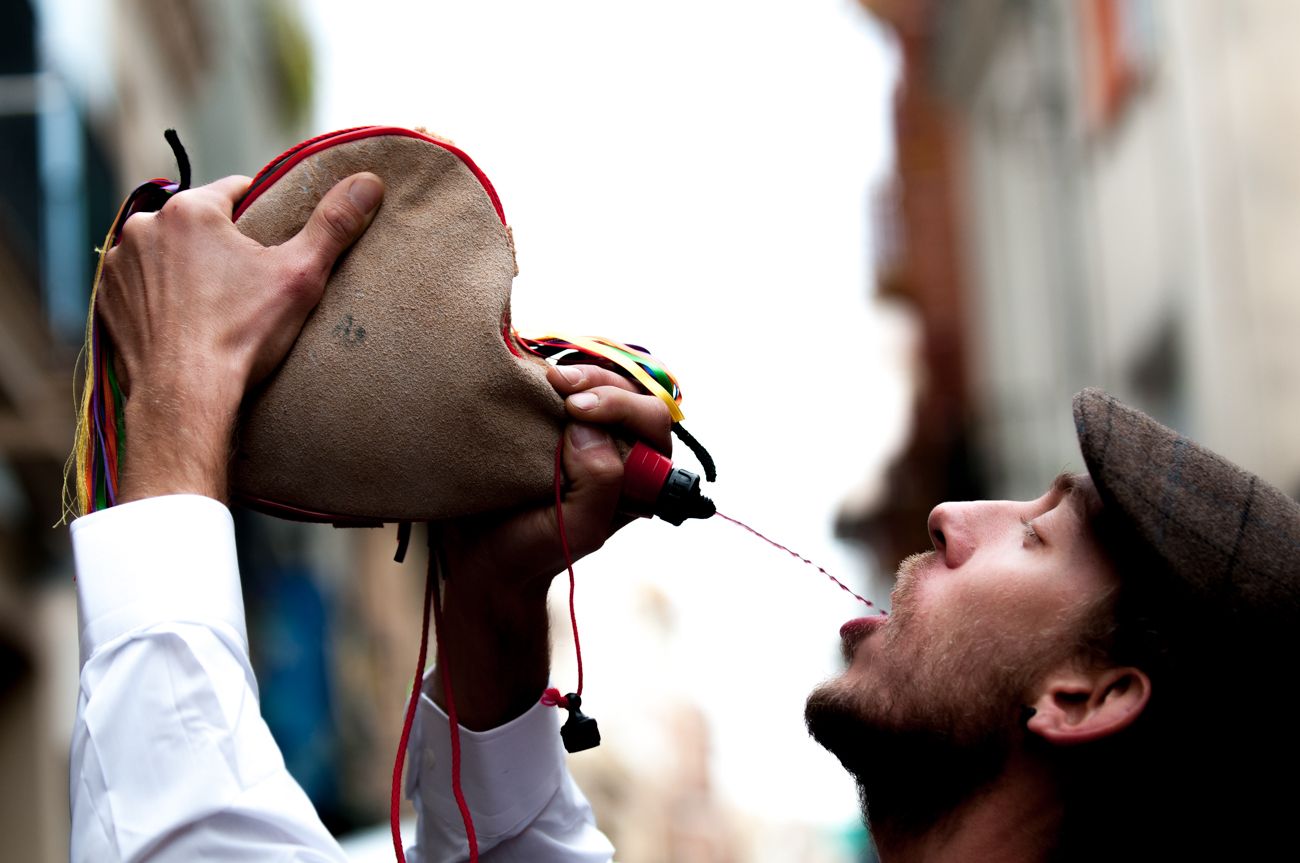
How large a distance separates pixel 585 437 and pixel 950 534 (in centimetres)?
56

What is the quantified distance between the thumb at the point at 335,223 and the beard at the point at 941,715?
826 millimetres

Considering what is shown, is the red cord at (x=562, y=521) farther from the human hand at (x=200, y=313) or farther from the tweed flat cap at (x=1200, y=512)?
the tweed flat cap at (x=1200, y=512)

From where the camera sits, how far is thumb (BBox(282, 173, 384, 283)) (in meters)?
1.77

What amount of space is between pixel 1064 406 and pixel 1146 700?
10.5 meters

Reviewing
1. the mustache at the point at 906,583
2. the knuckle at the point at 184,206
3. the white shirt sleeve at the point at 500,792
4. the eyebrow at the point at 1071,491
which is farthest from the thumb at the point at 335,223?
the eyebrow at the point at 1071,491

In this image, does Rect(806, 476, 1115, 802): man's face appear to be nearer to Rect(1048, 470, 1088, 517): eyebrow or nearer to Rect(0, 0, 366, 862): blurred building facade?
Rect(1048, 470, 1088, 517): eyebrow

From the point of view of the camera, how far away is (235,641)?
1664mm

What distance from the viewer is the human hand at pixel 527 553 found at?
1.84 meters

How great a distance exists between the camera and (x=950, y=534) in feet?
7.00

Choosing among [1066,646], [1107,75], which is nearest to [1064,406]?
[1107,75]

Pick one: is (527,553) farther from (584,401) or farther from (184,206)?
(184,206)

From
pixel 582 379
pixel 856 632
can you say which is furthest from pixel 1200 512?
pixel 582 379

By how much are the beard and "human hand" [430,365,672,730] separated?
0.40 meters

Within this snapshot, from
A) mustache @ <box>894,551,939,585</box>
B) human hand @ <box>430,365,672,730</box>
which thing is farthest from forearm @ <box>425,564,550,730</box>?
mustache @ <box>894,551,939,585</box>
